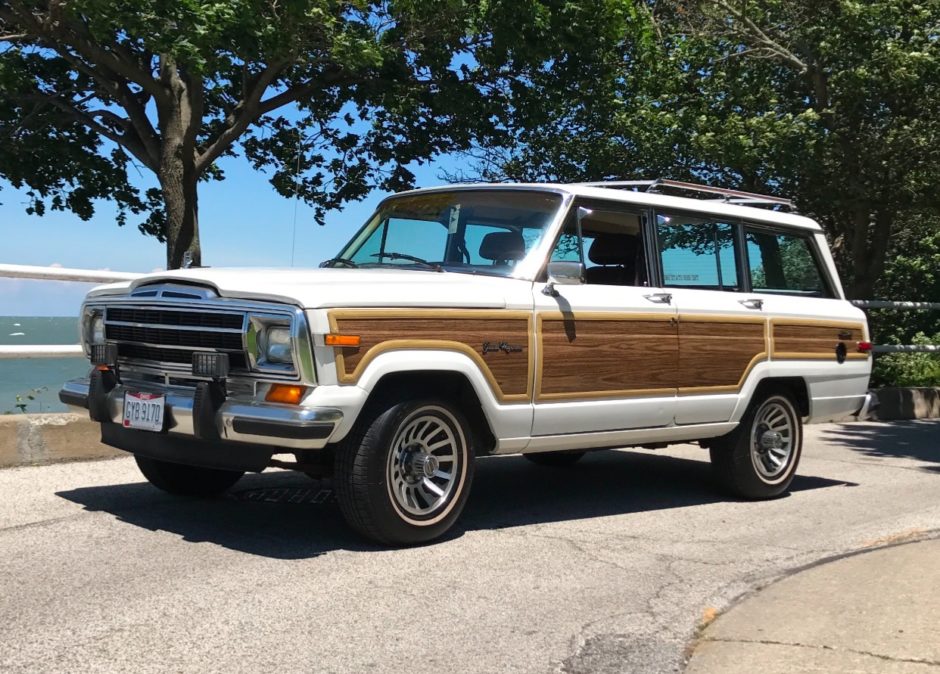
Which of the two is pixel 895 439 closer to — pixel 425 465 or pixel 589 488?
pixel 589 488

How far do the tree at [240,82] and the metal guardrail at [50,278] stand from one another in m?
6.39

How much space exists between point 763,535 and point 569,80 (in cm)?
1443

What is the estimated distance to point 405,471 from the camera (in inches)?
222

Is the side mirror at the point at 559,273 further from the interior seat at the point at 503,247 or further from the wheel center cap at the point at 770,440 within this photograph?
the wheel center cap at the point at 770,440

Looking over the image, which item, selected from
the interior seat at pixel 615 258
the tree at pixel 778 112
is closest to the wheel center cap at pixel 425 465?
the interior seat at pixel 615 258

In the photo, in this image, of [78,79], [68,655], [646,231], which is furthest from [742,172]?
[68,655]

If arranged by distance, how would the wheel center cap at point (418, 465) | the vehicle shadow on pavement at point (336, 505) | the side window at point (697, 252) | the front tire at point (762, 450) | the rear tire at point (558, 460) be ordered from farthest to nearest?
1. the rear tire at point (558, 460)
2. the front tire at point (762, 450)
3. the side window at point (697, 252)
4. the vehicle shadow on pavement at point (336, 505)
5. the wheel center cap at point (418, 465)

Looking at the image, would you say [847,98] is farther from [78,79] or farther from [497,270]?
[78,79]

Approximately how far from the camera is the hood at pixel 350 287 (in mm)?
5246

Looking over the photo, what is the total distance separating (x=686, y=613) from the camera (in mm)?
4750

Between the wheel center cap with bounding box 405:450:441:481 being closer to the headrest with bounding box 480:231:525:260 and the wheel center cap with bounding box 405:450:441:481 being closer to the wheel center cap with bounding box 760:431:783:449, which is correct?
the headrest with bounding box 480:231:525:260

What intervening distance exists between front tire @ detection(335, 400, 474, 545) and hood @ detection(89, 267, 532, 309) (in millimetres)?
545

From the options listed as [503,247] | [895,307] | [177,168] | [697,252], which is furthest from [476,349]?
[177,168]

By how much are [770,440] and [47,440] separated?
5.09m
